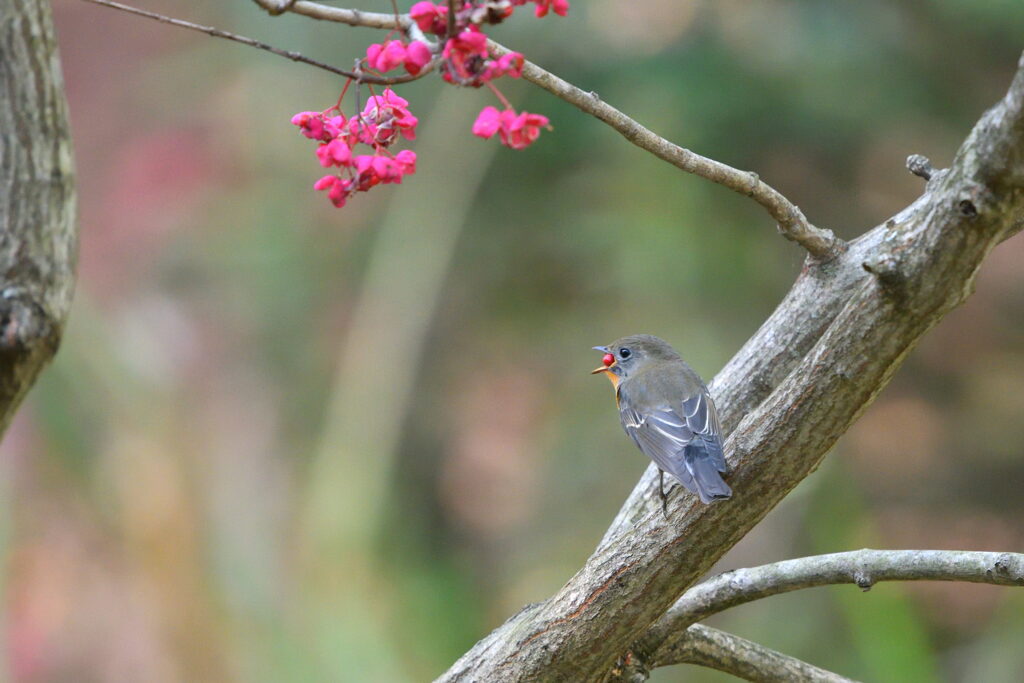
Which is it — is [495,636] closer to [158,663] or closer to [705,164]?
[705,164]

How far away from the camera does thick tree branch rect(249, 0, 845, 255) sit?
1.90 m

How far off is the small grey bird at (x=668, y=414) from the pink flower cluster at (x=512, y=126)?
782mm

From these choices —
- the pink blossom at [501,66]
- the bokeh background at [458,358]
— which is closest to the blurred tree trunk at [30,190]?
the pink blossom at [501,66]

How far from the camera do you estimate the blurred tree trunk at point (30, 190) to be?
1.43 metres

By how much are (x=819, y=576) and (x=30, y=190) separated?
1887 millimetres

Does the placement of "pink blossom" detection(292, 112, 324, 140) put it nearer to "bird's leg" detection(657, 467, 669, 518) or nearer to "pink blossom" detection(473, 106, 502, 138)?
"pink blossom" detection(473, 106, 502, 138)

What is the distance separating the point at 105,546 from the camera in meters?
5.63

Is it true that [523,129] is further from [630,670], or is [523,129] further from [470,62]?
[630,670]

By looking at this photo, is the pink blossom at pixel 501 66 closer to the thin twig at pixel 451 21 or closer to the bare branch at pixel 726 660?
the thin twig at pixel 451 21

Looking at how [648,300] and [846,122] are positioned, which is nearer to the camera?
[648,300]

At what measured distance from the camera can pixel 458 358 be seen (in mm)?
7367

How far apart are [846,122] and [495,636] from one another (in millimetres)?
4425

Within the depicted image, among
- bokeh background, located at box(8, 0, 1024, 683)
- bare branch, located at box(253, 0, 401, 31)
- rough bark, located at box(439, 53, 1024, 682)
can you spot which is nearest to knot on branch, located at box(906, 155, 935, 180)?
rough bark, located at box(439, 53, 1024, 682)

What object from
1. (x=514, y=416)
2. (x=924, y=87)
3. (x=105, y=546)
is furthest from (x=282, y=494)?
(x=924, y=87)
